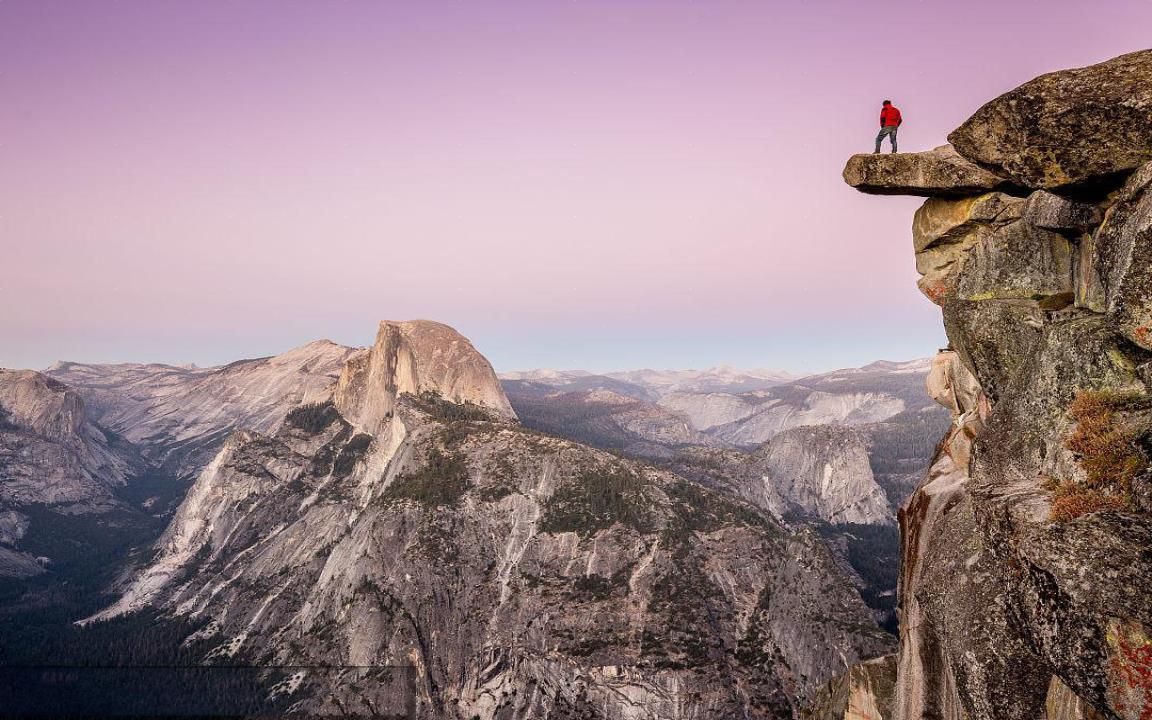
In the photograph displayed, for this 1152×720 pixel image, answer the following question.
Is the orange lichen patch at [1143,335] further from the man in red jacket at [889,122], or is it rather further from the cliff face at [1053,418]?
the man in red jacket at [889,122]

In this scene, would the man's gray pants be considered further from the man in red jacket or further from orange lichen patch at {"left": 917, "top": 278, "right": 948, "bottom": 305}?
orange lichen patch at {"left": 917, "top": 278, "right": 948, "bottom": 305}

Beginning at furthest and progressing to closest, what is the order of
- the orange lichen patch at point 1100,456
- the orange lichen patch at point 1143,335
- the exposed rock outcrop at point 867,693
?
the exposed rock outcrop at point 867,693 < the orange lichen patch at point 1143,335 < the orange lichen patch at point 1100,456

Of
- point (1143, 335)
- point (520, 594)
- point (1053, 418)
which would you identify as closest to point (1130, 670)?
point (1053, 418)

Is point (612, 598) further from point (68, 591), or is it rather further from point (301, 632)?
point (68, 591)

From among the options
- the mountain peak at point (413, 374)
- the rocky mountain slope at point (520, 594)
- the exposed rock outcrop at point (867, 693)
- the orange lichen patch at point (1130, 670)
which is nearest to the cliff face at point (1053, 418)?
the orange lichen patch at point (1130, 670)

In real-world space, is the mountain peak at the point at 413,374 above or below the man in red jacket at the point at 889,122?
below

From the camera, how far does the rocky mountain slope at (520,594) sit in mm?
99750

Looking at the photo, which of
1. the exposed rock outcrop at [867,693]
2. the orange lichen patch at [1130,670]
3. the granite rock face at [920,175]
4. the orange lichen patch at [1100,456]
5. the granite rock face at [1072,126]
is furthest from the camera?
the exposed rock outcrop at [867,693]

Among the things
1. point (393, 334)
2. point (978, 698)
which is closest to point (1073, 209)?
point (978, 698)

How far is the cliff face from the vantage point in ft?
40.3

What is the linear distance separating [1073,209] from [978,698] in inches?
606

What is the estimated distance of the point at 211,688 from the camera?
122m

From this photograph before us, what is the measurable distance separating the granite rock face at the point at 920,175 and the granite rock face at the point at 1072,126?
17.8 feet

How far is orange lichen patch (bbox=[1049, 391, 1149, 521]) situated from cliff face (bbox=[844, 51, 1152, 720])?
40mm
